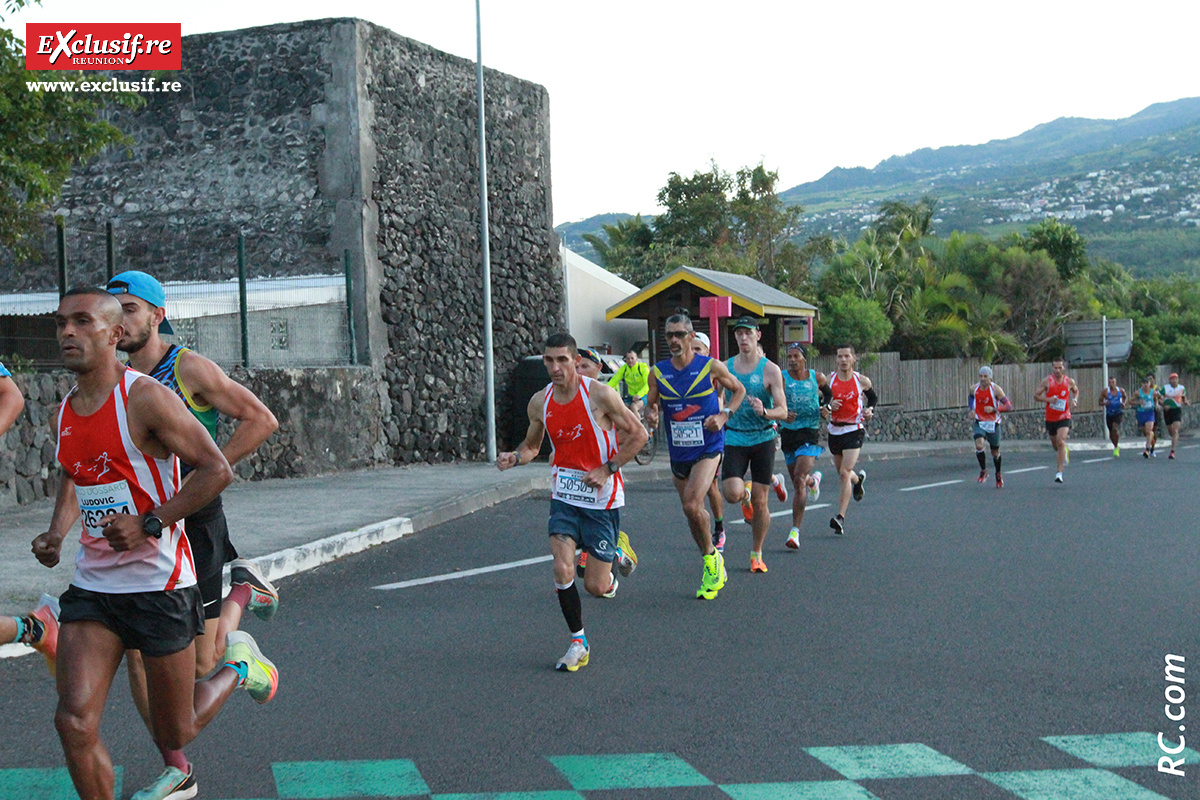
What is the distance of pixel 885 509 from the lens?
15.0m

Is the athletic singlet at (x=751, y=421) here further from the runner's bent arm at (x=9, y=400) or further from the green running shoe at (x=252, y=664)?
the green running shoe at (x=252, y=664)

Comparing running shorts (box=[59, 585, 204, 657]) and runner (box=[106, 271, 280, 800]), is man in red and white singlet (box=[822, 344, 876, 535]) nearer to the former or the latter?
runner (box=[106, 271, 280, 800])

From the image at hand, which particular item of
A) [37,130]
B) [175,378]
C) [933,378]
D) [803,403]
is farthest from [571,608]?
[933,378]

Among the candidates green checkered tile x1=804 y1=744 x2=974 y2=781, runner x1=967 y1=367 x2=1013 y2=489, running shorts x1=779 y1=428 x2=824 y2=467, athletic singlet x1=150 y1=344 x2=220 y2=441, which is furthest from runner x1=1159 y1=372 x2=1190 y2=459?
athletic singlet x1=150 y1=344 x2=220 y2=441

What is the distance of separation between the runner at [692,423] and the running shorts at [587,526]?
1728 millimetres

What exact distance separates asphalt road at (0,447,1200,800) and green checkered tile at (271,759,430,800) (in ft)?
0.05

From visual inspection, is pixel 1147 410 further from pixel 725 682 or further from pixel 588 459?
pixel 725 682

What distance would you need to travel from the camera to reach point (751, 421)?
10.1 m

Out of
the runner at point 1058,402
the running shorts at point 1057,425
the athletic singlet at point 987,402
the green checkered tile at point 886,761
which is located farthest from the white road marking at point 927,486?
the green checkered tile at point 886,761

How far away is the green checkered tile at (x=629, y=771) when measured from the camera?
463 cm

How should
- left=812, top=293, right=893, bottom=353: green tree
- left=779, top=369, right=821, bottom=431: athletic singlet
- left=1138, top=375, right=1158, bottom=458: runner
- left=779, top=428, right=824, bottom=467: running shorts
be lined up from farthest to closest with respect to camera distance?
left=812, top=293, right=893, bottom=353: green tree, left=1138, top=375, right=1158, bottom=458: runner, left=779, top=369, right=821, bottom=431: athletic singlet, left=779, top=428, right=824, bottom=467: running shorts

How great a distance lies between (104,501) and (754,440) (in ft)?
22.1

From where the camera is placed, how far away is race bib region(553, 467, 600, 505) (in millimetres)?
7098

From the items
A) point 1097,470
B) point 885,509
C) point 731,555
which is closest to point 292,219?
point 885,509
